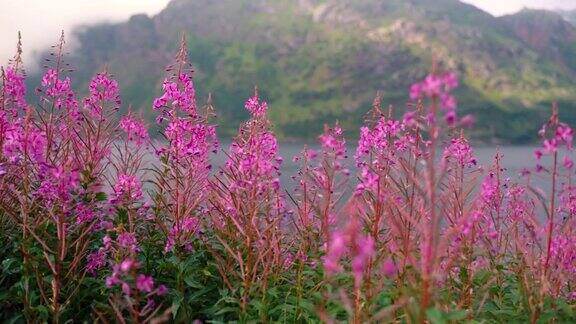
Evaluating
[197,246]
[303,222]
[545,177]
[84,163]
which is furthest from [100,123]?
[545,177]

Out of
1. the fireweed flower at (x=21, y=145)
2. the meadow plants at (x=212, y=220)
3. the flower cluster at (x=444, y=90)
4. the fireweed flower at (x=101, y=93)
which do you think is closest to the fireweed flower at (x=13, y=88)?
the meadow plants at (x=212, y=220)

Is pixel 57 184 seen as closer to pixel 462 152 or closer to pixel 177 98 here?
pixel 177 98

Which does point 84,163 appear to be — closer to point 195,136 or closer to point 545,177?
point 195,136

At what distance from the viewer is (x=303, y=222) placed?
673 centimetres

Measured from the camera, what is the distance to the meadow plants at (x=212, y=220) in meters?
4.76

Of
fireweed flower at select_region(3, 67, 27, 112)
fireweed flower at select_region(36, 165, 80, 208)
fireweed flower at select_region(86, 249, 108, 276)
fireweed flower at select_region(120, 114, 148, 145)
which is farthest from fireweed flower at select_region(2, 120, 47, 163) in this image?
fireweed flower at select_region(120, 114, 148, 145)

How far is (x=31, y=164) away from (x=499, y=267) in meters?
5.02

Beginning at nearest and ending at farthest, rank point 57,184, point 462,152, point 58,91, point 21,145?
point 57,184
point 21,145
point 58,91
point 462,152

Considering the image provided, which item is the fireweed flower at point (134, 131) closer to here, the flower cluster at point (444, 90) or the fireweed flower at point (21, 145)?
the fireweed flower at point (21, 145)

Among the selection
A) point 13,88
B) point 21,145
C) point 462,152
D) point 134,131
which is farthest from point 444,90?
point 134,131

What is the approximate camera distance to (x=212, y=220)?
244 inches

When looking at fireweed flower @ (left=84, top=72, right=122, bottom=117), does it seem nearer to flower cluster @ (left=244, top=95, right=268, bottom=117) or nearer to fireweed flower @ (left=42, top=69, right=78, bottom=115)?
fireweed flower @ (left=42, top=69, right=78, bottom=115)

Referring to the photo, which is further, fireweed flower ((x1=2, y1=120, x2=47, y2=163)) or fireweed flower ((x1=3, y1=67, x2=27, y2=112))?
fireweed flower ((x1=3, y1=67, x2=27, y2=112))

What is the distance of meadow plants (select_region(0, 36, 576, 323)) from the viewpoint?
4.76 meters
